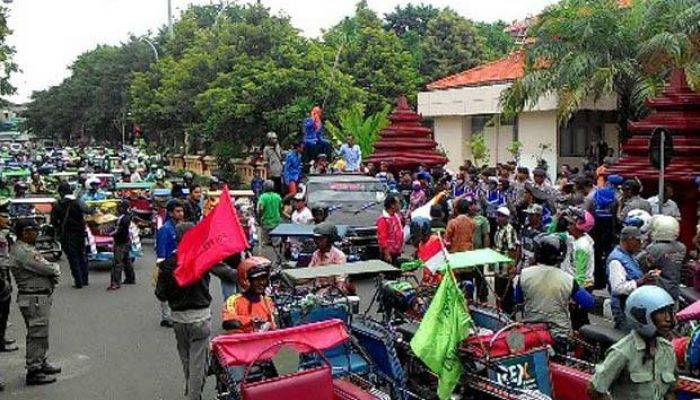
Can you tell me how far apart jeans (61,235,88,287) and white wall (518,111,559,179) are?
1904 centimetres

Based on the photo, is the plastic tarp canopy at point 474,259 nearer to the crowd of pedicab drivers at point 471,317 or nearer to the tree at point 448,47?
the crowd of pedicab drivers at point 471,317

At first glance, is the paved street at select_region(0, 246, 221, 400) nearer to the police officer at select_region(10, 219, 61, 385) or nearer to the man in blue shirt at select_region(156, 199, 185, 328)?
the police officer at select_region(10, 219, 61, 385)

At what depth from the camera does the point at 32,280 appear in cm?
937

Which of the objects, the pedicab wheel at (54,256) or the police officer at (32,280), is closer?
the police officer at (32,280)

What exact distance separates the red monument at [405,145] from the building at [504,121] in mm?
4052

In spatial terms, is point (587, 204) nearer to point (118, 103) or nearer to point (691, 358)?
point (691, 358)

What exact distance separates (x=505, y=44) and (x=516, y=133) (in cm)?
2527

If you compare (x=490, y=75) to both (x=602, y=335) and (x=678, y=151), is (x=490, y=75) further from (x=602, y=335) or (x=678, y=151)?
→ (x=602, y=335)

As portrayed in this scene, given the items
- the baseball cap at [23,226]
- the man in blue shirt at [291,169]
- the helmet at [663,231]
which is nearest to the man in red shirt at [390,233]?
the helmet at [663,231]

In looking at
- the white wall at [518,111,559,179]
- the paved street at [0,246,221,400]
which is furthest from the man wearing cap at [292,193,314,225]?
the white wall at [518,111,559,179]

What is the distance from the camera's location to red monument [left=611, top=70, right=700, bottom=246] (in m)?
14.9

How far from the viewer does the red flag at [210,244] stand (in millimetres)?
7586

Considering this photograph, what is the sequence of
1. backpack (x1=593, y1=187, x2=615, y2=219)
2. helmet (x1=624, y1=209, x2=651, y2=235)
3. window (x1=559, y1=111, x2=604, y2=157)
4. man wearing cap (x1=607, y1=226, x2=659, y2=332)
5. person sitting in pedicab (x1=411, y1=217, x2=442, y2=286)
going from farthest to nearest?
1. window (x1=559, y1=111, x2=604, y2=157)
2. backpack (x1=593, y1=187, x2=615, y2=219)
3. person sitting in pedicab (x1=411, y1=217, x2=442, y2=286)
4. helmet (x1=624, y1=209, x2=651, y2=235)
5. man wearing cap (x1=607, y1=226, x2=659, y2=332)

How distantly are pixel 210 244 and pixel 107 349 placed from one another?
4.40m
